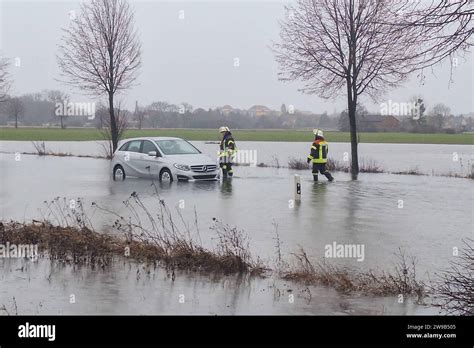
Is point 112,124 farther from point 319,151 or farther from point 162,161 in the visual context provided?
point 319,151

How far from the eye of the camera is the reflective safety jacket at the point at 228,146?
76.0 ft

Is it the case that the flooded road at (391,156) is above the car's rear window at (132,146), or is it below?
below

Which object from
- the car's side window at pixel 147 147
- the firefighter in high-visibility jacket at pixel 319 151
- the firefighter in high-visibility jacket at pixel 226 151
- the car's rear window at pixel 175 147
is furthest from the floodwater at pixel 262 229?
the car's rear window at pixel 175 147

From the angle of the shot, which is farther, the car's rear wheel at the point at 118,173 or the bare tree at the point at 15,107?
the bare tree at the point at 15,107

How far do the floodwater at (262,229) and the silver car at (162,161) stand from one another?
0.55m

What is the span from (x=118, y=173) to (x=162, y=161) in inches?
99.1

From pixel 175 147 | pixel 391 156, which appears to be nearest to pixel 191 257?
pixel 175 147

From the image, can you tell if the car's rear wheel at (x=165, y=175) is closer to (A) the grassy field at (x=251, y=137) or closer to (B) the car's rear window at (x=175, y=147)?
(B) the car's rear window at (x=175, y=147)

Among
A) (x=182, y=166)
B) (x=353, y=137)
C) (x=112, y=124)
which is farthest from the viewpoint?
(x=112, y=124)

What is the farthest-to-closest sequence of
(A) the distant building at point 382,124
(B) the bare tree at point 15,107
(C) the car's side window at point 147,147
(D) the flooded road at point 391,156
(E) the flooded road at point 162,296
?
1. (A) the distant building at point 382,124
2. (B) the bare tree at point 15,107
3. (D) the flooded road at point 391,156
4. (C) the car's side window at point 147,147
5. (E) the flooded road at point 162,296

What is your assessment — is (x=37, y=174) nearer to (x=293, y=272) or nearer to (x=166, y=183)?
(x=166, y=183)

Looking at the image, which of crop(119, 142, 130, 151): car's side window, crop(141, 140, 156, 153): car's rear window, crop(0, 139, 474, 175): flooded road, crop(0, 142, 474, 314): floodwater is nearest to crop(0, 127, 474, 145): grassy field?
crop(0, 139, 474, 175): flooded road

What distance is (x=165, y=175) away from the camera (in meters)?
21.8
